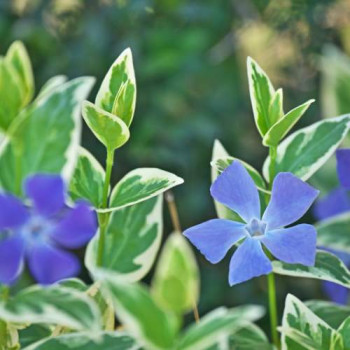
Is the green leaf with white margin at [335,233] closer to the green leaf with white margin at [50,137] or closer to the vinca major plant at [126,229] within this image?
the vinca major plant at [126,229]


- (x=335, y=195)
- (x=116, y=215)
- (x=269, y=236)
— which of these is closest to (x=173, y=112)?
(x=335, y=195)

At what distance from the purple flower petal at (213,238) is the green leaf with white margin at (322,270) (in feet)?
0.24

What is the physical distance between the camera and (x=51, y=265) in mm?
597

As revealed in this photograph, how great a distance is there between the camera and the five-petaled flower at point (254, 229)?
65cm

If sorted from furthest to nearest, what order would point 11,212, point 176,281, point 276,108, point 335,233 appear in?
point 335,233, point 276,108, point 11,212, point 176,281

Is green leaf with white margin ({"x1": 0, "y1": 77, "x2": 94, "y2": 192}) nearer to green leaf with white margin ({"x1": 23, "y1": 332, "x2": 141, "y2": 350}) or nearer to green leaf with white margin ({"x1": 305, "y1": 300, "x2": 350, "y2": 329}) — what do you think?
green leaf with white margin ({"x1": 23, "y1": 332, "x2": 141, "y2": 350})

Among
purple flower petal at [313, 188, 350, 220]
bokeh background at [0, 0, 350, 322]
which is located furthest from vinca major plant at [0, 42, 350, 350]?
bokeh background at [0, 0, 350, 322]

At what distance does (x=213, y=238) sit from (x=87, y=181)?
128 millimetres

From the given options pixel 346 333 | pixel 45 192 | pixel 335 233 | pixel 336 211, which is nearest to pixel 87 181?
pixel 45 192

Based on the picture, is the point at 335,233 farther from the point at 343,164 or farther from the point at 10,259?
the point at 10,259

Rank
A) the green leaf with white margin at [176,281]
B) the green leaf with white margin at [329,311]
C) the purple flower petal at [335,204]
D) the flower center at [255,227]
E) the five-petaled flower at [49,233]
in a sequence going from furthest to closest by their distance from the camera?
the purple flower petal at [335,204] < the green leaf with white margin at [329,311] < the flower center at [255,227] < the five-petaled flower at [49,233] < the green leaf with white margin at [176,281]

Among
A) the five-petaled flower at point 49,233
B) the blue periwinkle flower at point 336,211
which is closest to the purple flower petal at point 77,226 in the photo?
the five-petaled flower at point 49,233

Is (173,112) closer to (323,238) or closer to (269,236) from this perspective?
(323,238)

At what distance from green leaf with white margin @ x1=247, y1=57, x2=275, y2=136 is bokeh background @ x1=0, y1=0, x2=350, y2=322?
70cm
